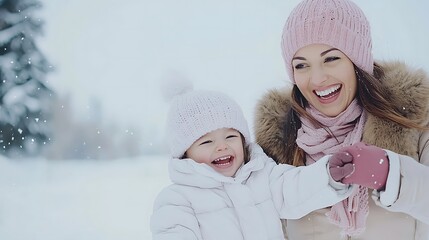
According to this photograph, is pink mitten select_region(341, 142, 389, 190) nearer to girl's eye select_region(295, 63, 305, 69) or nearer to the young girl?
the young girl

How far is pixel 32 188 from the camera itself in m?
5.79

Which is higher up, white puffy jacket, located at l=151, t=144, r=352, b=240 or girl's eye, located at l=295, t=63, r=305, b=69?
girl's eye, located at l=295, t=63, r=305, b=69

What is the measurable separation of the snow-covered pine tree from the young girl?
20.1 feet

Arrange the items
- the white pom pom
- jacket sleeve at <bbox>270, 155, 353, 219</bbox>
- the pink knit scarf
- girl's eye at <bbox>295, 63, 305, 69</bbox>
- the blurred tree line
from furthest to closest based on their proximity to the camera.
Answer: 1. the blurred tree line
2. the white pom pom
3. girl's eye at <bbox>295, 63, 305, 69</bbox>
4. the pink knit scarf
5. jacket sleeve at <bbox>270, 155, 353, 219</bbox>

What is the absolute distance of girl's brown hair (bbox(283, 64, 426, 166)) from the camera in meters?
1.34

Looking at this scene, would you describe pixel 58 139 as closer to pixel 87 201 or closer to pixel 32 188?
pixel 32 188

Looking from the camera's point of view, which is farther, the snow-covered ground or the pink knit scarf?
the snow-covered ground

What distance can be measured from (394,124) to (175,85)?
57 cm

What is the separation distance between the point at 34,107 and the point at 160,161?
2180 millimetres

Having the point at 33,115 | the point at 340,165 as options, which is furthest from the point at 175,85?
the point at 33,115

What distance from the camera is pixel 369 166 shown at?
3.69ft

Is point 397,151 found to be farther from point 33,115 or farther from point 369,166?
point 33,115

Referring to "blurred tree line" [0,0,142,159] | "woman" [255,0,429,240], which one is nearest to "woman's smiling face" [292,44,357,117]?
"woman" [255,0,429,240]

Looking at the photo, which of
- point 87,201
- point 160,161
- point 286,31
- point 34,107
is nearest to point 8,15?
point 34,107
